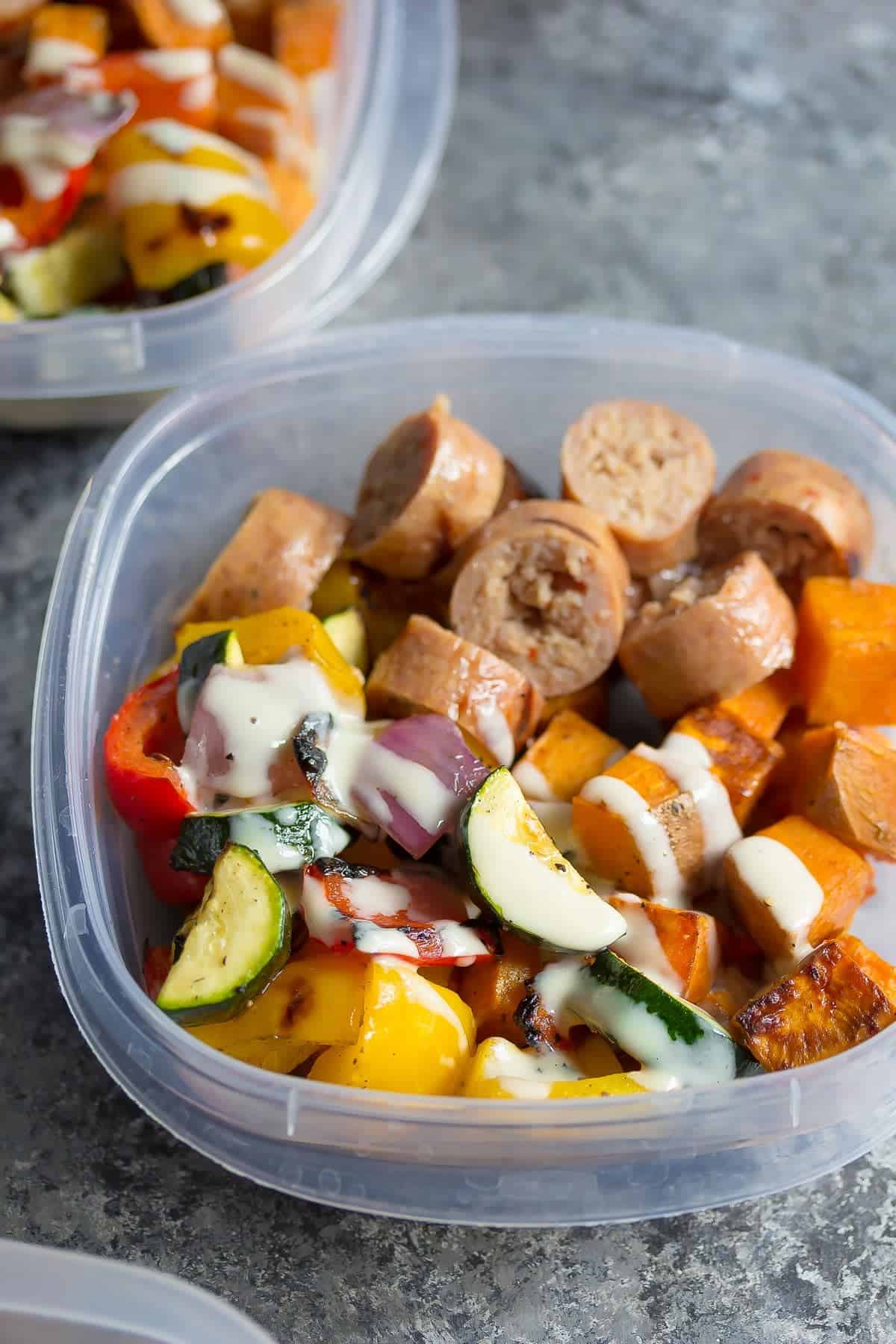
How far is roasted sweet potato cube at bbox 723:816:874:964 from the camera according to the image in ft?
4.73

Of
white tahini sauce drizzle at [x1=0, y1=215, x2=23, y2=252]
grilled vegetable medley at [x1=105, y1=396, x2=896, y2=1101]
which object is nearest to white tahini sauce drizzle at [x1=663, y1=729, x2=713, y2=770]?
grilled vegetable medley at [x1=105, y1=396, x2=896, y2=1101]

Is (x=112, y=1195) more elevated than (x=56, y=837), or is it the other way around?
(x=56, y=837)

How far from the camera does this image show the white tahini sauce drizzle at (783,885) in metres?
1.44

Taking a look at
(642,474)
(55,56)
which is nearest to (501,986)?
(642,474)

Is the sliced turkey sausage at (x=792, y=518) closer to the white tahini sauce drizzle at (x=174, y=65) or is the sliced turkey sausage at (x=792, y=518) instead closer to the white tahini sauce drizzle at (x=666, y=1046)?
the white tahini sauce drizzle at (x=666, y=1046)

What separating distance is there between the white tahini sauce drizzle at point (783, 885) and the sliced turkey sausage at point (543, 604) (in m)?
0.31

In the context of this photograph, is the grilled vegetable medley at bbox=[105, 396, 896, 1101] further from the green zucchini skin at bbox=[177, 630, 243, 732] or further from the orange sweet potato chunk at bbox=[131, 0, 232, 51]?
the orange sweet potato chunk at bbox=[131, 0, 232, 51]

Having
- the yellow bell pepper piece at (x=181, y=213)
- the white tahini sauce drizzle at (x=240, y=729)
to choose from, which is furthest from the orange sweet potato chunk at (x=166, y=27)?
the white tahini sauce drizzle at (x=240, y=729)

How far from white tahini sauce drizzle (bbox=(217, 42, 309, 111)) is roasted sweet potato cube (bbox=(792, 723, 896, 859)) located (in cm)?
139

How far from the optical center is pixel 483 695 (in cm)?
156

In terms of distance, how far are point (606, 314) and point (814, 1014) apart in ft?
4.51

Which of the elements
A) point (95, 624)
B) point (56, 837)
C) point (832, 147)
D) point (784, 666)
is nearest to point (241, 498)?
point (95, 624)

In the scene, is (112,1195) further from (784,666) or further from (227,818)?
(784,666)

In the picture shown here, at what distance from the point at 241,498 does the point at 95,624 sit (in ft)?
1.23
